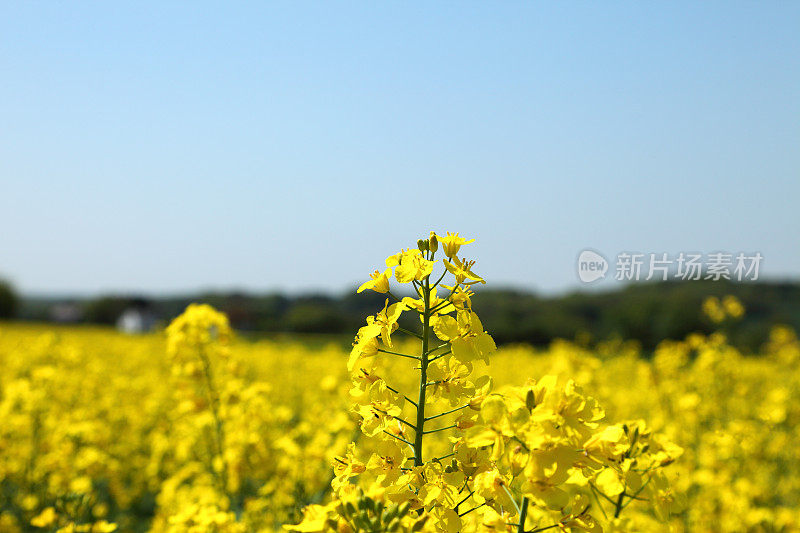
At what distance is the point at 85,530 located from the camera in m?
2.35

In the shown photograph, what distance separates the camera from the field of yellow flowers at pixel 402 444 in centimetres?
123

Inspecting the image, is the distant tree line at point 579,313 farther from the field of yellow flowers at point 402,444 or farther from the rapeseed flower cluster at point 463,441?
the rapeseed flower cluster at point 463,441

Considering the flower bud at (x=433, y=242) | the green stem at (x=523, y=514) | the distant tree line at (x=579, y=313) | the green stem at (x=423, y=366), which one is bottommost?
the distant tree line at (x=579, y=313)

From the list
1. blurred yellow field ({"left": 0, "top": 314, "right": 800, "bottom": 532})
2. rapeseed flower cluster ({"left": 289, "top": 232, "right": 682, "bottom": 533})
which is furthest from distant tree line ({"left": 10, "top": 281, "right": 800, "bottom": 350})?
rapeseed flower cluster ({"left": 289, "top": 232, "right": 682, "bottom": 533})

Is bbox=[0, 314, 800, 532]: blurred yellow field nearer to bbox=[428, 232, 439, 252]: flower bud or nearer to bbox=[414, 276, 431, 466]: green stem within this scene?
bbox=[414, 276, 431, 466]: green stem

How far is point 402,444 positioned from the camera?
1427mm

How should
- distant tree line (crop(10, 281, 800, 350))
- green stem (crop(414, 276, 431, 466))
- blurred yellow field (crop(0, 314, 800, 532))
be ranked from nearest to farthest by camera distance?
green stem (crop(414, 276, 431, 466))
blurred yellow field (crop(0, 314, 800, 532))
distant tree line (crop(10, 281, 800, 350))

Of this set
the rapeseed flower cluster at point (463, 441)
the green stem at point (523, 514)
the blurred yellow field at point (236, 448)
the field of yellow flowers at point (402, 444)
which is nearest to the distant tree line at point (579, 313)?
the field of yellow flowers at point (402, 444)

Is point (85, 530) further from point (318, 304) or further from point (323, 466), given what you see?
point (318, 304)

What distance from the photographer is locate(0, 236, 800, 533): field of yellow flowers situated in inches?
48.3

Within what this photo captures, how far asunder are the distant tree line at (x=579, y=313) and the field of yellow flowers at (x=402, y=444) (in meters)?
17.2

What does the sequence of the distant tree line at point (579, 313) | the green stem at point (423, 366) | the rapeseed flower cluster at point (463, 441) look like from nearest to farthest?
the rapeseed flower cluster at point (463, 441) < the green stem at point (423, 366) < the distant tree line at point (579, 313)

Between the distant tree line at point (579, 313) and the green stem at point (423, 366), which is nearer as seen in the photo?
the green stem at point (423, 366)

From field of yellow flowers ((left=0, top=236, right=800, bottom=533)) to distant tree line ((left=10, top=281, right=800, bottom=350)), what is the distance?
1718cm
